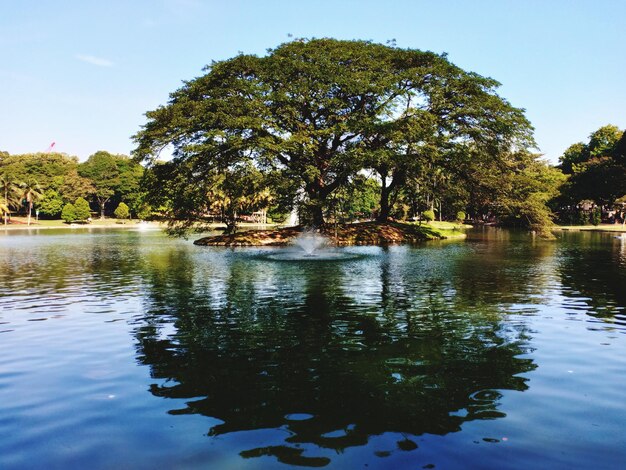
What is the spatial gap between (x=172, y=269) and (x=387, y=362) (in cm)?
2103

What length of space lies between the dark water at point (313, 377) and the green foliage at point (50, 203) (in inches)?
4503

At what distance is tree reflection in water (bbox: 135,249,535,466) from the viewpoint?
24.7 ft

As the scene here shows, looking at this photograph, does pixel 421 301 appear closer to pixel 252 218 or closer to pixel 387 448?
pixel 387 448

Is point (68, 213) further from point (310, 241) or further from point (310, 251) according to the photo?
point (310, 251)

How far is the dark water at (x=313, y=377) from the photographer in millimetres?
6609

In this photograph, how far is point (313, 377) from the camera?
955 cm

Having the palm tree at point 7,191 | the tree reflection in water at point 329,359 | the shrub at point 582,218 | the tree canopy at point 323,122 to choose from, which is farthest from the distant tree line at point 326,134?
the palm tree at point 7,191

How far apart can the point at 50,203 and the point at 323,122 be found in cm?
10239

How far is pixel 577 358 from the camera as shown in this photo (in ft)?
35.9

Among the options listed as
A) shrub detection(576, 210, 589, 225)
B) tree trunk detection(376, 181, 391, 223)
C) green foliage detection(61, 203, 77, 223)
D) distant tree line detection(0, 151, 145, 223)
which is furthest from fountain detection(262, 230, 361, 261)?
green foliage detection(61, 203, 77, 223)

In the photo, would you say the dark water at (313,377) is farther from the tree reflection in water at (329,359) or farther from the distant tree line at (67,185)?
the distant tree line at (67,185)

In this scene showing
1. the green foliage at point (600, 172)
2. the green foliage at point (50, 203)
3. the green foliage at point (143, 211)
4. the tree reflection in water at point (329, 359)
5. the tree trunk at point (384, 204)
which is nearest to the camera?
the tree reflection in water at point (329, 359)

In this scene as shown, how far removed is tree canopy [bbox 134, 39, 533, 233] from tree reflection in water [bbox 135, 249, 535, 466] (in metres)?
24.7

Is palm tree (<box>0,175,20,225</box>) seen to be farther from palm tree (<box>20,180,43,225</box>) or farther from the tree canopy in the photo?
the tree canopy
